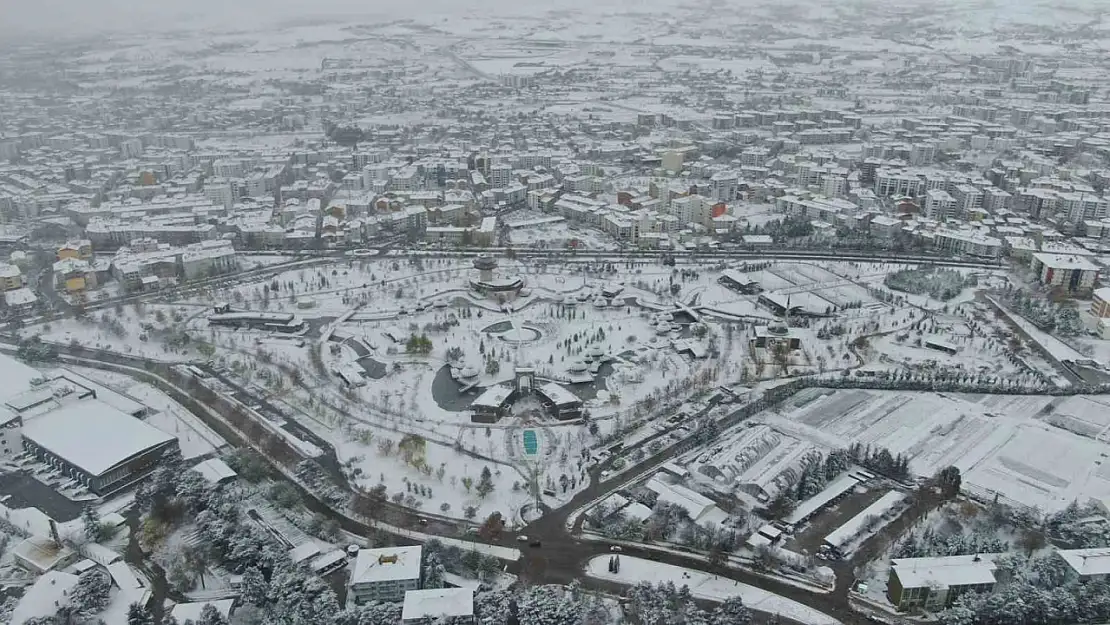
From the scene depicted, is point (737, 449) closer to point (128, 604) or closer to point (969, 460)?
point (969, 460)

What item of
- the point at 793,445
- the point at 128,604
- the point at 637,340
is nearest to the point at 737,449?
the point at 793,445

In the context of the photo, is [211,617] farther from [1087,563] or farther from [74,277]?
[74,277]

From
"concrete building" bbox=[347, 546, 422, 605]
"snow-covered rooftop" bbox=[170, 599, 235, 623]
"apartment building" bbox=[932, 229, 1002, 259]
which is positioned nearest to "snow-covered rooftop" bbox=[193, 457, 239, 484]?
"snow-covered rooftop" bbox=[170, 599, 235, 623]

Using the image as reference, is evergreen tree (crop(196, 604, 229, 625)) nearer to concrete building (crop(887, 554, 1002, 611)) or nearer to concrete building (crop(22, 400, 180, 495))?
concrete building (crop(22, 400, 180, 495))

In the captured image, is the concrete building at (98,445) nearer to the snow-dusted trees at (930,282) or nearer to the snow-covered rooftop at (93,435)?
the snow-covered rooftop at (93,435)

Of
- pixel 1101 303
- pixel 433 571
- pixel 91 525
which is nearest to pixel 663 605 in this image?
pixel 433 571

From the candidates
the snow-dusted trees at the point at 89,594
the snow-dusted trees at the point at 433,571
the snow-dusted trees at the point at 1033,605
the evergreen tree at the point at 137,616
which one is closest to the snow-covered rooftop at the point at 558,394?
the snow-dusted trees at the point at 433,571

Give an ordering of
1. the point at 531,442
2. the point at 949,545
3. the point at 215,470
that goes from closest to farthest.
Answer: the point at 949,545
the point at 215,470
the point at 531,442
